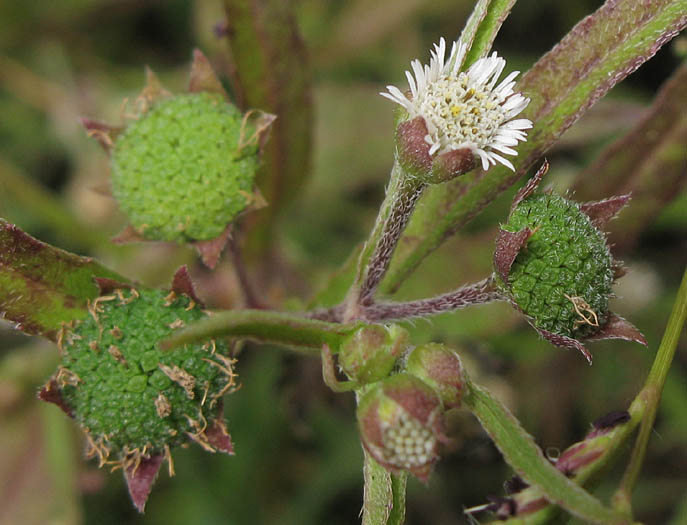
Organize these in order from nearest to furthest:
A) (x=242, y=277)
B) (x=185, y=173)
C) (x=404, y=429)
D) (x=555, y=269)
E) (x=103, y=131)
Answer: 1. (x=404, y=429)
2. (x=555, y=269)
3. (x=185, y=173)
4. (x=103, y=131)
5. (x=242, y=277)

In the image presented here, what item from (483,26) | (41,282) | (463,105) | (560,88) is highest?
(483,26)

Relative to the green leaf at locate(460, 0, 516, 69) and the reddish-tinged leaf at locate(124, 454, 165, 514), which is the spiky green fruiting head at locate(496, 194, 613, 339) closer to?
the green leaf at locate(460, 0, 516, 69)

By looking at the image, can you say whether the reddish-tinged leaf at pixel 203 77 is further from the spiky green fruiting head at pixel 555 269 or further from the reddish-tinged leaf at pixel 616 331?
the reddish-tinged leaf at pixel 616 331

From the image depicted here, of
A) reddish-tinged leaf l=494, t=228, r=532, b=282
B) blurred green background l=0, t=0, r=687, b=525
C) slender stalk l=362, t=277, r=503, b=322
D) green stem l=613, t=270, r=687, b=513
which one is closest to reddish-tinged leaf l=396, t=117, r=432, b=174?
reddish-tinged leaf l=494, t=228, r=532, b=282

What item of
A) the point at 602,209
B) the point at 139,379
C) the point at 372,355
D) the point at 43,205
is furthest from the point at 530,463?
the point at 43,205

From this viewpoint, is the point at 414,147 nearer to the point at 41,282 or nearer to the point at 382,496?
the point at 382,496

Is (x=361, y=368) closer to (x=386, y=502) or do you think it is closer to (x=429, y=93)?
(x=386, y=502)

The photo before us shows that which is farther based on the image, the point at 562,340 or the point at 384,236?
the point at 384,236
